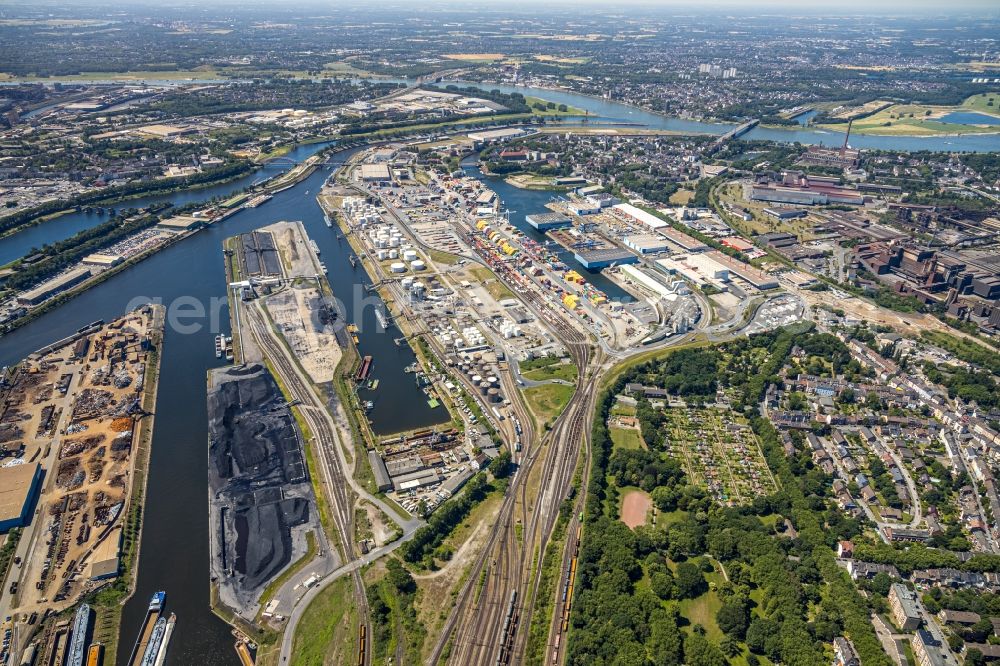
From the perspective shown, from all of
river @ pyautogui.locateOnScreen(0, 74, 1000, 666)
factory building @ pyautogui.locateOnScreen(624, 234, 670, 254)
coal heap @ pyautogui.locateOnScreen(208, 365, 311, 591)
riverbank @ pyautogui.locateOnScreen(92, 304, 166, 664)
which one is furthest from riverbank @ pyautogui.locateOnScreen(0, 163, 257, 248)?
factory building @ pyautogui.locateOnScreen(624, 234, 670, 254)

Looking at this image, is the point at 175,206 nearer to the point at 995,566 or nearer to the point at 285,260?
the point at 285,260

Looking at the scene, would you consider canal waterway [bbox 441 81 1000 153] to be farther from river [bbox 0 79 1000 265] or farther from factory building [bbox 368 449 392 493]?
factory building [bbox 368 449 392 493]

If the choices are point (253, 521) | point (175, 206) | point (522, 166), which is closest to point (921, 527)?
point (253, 521)

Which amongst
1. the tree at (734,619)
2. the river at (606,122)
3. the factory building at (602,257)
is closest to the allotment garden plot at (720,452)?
the tree at (734,619)

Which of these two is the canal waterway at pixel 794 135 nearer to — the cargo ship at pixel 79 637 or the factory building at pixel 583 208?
the factory building at pixel 583 208

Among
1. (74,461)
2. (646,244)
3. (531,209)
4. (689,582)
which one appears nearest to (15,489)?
(74,461)

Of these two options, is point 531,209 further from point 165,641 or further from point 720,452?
point 165,641
